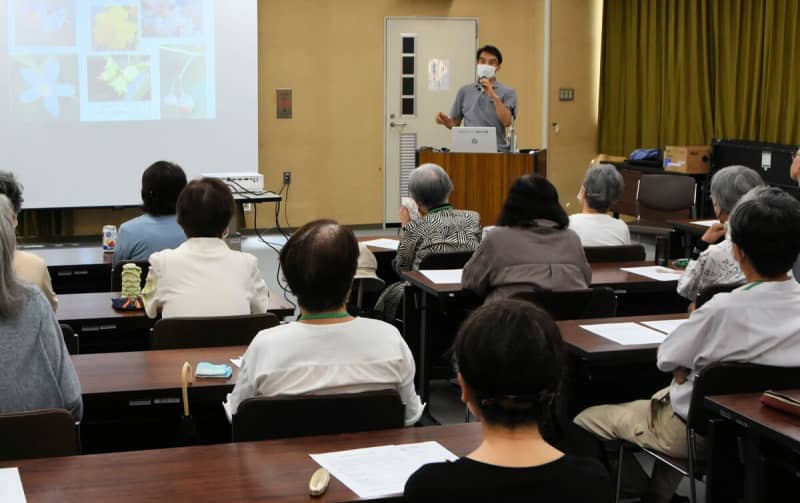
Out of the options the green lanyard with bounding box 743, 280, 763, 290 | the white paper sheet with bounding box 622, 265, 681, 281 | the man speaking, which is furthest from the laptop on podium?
the green lanyard with bounding box 743, 280, 763, 290

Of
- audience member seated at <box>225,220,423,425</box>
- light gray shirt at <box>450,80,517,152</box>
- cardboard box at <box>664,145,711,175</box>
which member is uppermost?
light gray shirt at <box>450,80,517,152</box>

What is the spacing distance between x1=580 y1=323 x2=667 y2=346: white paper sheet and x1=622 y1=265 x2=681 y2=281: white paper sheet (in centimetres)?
107

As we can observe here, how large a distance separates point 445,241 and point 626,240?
986 millimetres

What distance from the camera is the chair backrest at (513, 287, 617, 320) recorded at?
3789 millimetres

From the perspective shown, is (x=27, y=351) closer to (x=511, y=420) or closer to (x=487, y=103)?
(x=511, y=420)

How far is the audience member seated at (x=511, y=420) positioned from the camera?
5.14 feet

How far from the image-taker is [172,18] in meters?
8.86

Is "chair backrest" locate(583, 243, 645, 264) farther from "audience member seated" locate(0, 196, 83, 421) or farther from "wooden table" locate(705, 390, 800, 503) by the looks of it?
"audience member seated" locate(0, 196, 83, 421)

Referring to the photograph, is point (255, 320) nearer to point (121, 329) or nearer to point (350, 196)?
point (121, 329)

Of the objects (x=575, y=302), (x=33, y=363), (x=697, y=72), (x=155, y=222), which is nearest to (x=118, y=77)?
(x=155, y=222)

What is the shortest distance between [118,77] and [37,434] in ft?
23.5

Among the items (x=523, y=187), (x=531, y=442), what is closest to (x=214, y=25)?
(x=523, y=187)

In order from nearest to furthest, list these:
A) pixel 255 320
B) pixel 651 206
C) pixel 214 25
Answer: pixel 255 320 < pixel 651 206 < pixel 214 25

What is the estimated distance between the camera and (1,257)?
2.31 metres
